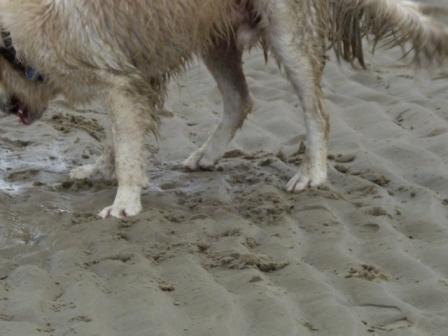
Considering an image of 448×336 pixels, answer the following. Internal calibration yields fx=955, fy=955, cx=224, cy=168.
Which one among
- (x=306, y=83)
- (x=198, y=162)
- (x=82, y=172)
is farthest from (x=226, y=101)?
(x=82, y=172)

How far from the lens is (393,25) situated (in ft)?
22.4

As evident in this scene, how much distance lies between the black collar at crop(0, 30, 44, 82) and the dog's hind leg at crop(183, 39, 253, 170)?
1.41 m

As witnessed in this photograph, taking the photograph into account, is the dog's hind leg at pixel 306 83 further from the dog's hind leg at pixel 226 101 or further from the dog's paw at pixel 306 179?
the dog's hind leg at pixel 226 101

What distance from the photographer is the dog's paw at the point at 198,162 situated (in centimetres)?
704

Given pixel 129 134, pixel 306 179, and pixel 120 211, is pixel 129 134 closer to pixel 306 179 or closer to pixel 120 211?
pixel 120 211

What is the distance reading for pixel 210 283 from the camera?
4.82 metres

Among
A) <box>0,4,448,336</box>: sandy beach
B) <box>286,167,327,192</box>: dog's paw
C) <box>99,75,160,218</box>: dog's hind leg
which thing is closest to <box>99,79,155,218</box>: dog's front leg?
<box>99,75,160,218</box>: dog's hind leg

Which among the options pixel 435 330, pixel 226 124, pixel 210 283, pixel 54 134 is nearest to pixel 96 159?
pixel 54 134

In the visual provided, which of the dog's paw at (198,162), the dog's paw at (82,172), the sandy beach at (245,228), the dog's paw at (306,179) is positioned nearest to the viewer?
the sandy beach at (245,228)

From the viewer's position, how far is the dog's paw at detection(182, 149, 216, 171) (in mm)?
7038

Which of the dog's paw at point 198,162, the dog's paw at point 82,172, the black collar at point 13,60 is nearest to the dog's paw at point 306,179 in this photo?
the dog's paw at point 198,162

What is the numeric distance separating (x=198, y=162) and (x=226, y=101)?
0.54m

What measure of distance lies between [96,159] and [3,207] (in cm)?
123

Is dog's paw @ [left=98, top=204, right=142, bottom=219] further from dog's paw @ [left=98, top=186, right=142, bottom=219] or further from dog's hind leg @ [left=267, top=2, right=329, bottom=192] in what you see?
dog's hind leg @ [left=267, top=2, right=329, bottom=192]
